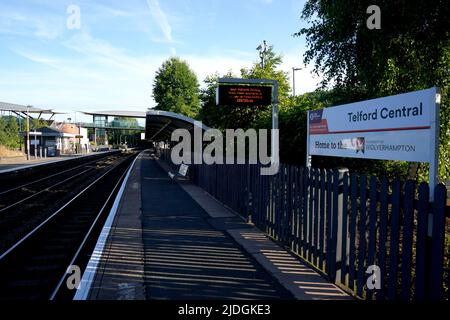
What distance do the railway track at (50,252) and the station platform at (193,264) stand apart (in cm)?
63

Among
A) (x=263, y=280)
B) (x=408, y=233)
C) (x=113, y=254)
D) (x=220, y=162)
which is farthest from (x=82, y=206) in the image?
(x=408, y=233)

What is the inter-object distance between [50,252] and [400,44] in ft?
31.5

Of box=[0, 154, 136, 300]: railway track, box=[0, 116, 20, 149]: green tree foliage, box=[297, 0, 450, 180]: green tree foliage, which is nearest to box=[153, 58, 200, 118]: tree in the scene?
box=[0, 116, 20, 149]: green tree foliage

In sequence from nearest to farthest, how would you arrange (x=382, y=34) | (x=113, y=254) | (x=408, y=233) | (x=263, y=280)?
(x=408, y=233) → (x=263, y=280) → (x=113, y=254) → (x=382, y=34)

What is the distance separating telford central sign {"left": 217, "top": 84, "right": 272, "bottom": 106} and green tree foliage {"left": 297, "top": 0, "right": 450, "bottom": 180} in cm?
264

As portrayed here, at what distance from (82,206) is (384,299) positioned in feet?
38.9

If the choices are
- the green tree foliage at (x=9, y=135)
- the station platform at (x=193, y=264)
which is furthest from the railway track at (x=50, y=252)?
the green tree foliage at (x=9, y=135)

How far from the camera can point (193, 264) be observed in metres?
5.95

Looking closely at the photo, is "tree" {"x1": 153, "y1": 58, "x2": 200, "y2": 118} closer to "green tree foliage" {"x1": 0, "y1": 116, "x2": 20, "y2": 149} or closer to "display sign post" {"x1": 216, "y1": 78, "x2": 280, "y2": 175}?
"green tree foliage" {"x1": 0, "y1": 116, "x2": 20, "y2": 149}

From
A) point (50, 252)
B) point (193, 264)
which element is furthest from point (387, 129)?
point (50, 252)

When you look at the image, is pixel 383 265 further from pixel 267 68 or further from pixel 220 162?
pixel 267 68

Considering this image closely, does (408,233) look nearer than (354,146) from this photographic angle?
Yes

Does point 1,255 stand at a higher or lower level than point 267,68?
lower
